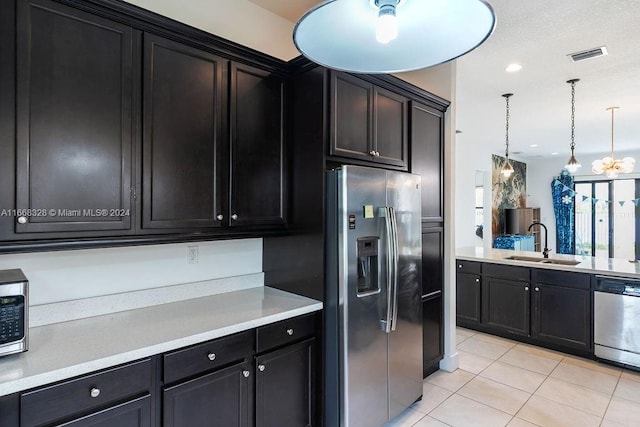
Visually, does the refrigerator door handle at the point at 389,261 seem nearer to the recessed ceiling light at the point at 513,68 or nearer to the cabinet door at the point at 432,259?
the cabinet door at the point at 432,259

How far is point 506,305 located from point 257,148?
3423 millimetres

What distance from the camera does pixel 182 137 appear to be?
1937mm

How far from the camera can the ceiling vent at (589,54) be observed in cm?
312

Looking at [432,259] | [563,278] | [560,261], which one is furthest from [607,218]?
[432,259]

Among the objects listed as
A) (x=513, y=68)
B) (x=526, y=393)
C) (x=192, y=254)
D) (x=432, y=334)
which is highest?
(x=513, y=68)

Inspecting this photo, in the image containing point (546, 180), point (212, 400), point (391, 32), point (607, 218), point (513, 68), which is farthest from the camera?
point (546, 180)

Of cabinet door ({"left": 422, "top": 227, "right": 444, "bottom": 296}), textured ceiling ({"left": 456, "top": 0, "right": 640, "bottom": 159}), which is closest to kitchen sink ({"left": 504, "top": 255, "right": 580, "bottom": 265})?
cabinet door ({"left": 422, "top": 227, "right": 444, "bottom": 296})

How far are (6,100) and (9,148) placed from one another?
7.6 inches

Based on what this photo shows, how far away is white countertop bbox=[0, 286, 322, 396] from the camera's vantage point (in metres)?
1.30

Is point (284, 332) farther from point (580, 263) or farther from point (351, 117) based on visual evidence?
point (580, 263)

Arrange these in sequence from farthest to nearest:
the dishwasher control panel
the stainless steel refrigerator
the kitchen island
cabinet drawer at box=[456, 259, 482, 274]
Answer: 1. cabinet drawer at box=[456, 259, 482, 274]
2. the kitchen island
3. the dishwasher control panel
4. the stainless steel refrigerator

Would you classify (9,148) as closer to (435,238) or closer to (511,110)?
(435,238)

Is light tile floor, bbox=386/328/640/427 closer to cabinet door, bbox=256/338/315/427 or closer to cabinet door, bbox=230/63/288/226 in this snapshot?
cabinet door, bbox=256/338/315/427

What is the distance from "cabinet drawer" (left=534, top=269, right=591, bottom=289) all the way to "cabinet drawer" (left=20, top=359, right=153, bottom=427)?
151 inches
